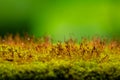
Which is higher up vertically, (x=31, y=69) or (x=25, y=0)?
(x=25, y=0)

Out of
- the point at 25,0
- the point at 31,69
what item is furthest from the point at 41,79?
the point at 25,0

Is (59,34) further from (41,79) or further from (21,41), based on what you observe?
(41,79)

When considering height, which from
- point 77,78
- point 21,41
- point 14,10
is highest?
point 14,10

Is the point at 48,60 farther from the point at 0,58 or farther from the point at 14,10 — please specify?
the point at 14,10

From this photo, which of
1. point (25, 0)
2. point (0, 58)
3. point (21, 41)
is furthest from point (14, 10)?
point (0, 58)

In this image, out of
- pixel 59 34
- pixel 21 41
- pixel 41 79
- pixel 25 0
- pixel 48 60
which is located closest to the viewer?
pixel 41 79

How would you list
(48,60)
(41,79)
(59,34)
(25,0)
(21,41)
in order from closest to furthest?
(41,79)
(48,60)
(21,41)
(59,34)
(25,0)

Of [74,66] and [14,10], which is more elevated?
[14,10]

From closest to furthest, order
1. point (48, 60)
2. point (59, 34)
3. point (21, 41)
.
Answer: point (48, 60), point (21, 41), point (59, 34)

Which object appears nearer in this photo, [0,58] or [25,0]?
[0,58]
